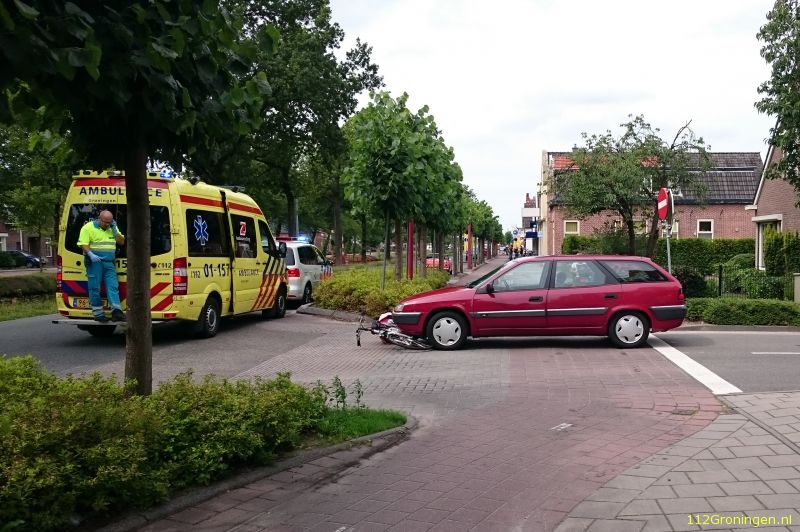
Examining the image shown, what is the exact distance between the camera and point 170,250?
11.0 m

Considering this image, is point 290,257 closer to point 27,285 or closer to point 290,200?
point 27,285

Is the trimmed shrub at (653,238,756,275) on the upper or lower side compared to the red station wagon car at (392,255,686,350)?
upper

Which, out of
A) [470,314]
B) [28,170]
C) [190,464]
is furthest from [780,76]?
[28,170]

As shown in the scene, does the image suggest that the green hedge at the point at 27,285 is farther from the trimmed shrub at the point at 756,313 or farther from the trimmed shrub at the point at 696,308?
the trimmed shrub at the point at 756,313

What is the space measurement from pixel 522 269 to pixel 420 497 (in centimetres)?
725

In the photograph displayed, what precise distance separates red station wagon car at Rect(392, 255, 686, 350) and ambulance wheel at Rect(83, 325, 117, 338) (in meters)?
5.00

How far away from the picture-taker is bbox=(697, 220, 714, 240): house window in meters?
40.2

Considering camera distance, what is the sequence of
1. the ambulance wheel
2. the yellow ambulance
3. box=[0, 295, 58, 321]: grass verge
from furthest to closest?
box=[0, 295, 58, 321]: grass verge
the ambulance wheel
the yellow ambulance

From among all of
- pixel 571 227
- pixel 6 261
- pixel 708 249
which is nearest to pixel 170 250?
pixel 708 249

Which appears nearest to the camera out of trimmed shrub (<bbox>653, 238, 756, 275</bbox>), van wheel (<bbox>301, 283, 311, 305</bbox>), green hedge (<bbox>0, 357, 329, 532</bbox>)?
green hedge (<bbox>0, 357, 329, 532</bbox>)

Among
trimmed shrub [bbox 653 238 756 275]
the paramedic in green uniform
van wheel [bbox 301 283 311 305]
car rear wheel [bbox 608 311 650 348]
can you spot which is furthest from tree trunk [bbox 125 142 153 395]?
trimmed shrub [bbox 653 238 756 275]

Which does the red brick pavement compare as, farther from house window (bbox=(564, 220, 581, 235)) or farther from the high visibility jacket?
house window (bbox=(564, 220, 581, 235))

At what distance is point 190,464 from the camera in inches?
173

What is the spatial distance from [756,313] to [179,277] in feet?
36.6
